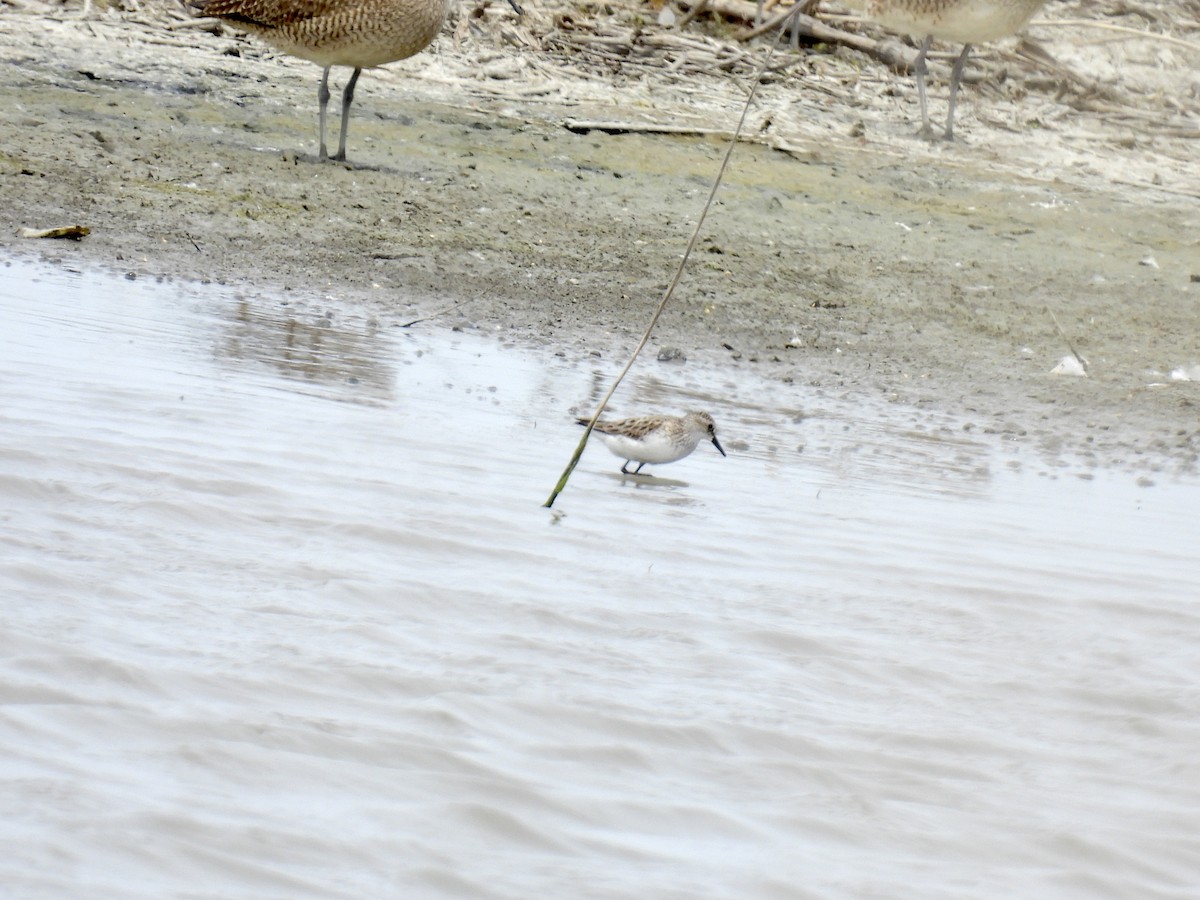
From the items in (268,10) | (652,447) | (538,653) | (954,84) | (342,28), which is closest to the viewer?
(538,653)

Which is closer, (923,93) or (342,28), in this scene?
(342,28)

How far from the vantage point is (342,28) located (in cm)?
1042

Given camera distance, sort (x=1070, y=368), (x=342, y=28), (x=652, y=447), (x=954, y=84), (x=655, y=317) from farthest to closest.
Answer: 1. (x=954, y=84)
2. (x=342, y=28)
3. (x=1070, y=368)
4. (x=652, y=447)
5. (x=655, y=317)

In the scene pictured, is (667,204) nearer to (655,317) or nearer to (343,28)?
(343,28)

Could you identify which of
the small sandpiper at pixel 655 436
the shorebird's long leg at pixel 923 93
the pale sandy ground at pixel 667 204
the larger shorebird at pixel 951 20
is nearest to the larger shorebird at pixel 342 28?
the pale sandy ground at pixel 667 204

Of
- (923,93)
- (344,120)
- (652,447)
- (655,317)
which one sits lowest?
(923,93)

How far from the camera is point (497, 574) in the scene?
4.59m

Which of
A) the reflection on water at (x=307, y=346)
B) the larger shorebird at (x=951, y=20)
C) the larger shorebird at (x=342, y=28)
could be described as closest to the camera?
the reflection on water at (x=307, y=346)

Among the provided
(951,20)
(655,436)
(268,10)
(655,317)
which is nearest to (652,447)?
(655,436)

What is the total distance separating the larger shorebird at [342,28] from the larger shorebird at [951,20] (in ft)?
11.8

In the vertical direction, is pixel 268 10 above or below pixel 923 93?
above

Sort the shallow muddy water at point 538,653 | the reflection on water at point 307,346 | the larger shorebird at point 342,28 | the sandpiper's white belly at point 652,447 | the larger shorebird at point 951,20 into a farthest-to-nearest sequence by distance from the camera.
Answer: the larger shorebird at point 951,20, the larger shorebird at point 342,28, the reflection on water at point 307,346, the sandpiper's white belly at point 652,447, the shallow muddy water at point 538,653

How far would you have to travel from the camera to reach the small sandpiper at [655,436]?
6.23m

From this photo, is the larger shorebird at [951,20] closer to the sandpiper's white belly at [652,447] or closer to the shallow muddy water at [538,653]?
the shallow muddy water at [538,653]
